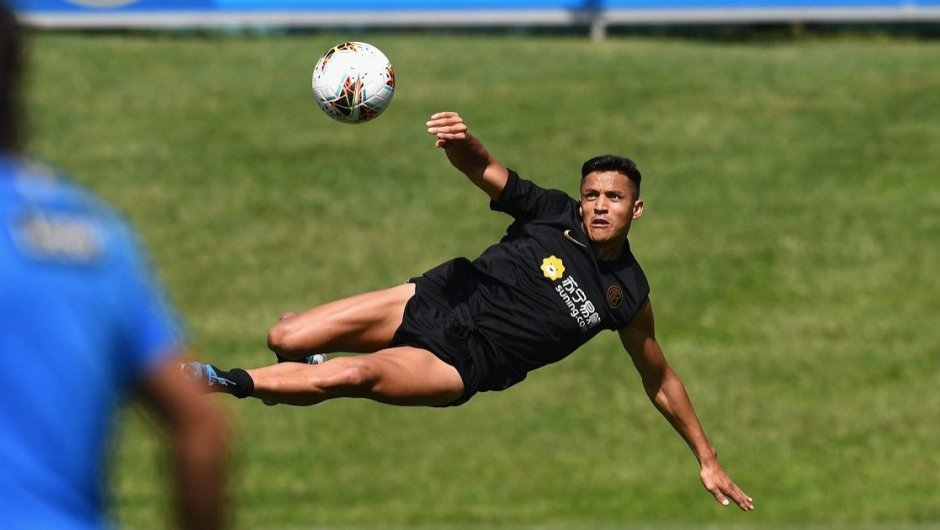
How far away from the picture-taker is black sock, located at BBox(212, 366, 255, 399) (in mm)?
9648

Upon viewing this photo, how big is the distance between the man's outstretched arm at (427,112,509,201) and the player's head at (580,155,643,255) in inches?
19.7

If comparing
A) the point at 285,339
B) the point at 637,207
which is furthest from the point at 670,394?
the point at 285,339

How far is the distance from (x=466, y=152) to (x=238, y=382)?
1.85 metres

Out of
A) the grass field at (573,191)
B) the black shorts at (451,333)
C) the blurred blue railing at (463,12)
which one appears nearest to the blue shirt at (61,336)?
the black shorts at (451,333)

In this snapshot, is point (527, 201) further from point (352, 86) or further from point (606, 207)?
point (352, 86)

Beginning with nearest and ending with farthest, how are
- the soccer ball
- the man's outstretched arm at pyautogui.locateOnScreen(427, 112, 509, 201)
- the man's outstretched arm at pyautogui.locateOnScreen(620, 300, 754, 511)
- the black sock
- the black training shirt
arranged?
the black sock → the man's outstretched arm at pyautogui.locateOnScreen(427, 112, 509, 201) → the soccer ball → the black training shirt → the man's outstretched arm at pyautogui.locateOnScreen(620, 300, 754, 511)

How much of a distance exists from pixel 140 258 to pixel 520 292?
6814 millimetres

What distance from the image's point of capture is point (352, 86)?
33.9 ft

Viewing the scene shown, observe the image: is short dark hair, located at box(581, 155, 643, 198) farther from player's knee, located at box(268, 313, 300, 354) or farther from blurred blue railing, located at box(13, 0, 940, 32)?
blurred blue railing, located at box(13, 0, 940, 32)

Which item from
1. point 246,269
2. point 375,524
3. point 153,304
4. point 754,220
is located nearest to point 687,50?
point 754,220

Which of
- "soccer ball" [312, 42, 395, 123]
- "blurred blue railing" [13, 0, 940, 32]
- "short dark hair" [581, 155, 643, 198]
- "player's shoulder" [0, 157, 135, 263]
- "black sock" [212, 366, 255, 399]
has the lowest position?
"player's shoulder" [0, 157, 135, 263]

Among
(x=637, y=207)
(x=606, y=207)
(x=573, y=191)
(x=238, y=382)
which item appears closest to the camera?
(x=238, y=382)

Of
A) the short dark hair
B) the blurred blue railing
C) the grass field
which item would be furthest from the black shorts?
the blurred blue railing

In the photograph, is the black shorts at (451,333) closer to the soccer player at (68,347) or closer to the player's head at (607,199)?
the player's head at (607,199)
